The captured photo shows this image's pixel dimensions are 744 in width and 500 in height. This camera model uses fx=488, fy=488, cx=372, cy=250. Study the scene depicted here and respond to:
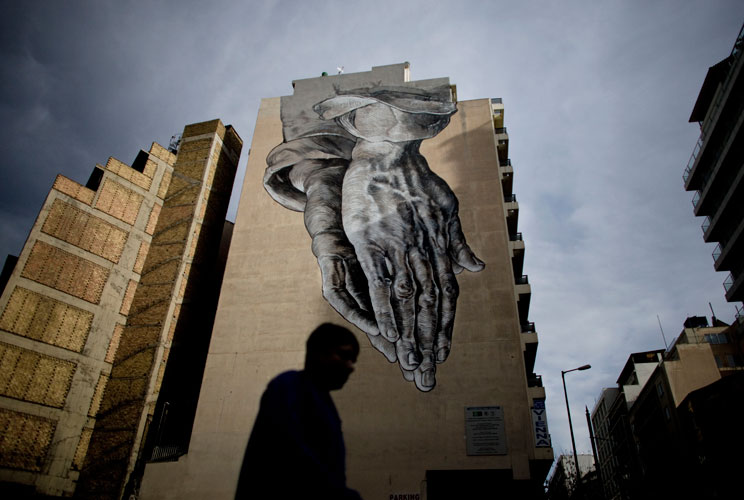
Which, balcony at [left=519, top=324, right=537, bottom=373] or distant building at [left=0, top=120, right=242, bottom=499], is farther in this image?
distant building at [left=0, top=120, right=242, bottom=499]

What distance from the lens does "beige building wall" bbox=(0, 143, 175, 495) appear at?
20516 mm

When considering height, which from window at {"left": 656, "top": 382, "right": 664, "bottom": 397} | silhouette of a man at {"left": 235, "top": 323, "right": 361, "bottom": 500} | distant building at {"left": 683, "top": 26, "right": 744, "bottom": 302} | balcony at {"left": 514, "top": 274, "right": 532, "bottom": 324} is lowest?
silhouette of a man at {"left": 235, "top": 323, "right": 361, "bottom": 500}

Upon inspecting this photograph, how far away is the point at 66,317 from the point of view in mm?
23062

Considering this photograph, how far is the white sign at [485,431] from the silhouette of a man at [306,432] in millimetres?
4750

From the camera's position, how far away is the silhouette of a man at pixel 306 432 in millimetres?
14578

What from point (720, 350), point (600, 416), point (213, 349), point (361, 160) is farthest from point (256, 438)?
point (600, 416)

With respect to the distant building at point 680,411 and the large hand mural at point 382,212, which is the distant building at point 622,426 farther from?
the large hand mural at point 382,212

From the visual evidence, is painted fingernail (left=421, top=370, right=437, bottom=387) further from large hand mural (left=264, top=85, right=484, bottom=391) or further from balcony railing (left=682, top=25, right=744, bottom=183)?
balcony railing (left=682, top=25, right=744, bottom=183)

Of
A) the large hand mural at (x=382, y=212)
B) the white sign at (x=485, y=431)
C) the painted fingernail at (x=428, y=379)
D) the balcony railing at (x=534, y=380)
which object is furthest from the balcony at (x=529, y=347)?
the painted fingernail at (x=428, y=379)

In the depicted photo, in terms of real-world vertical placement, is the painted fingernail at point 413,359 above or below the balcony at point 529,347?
below

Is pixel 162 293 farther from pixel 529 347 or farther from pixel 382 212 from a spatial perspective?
pixel 529 347

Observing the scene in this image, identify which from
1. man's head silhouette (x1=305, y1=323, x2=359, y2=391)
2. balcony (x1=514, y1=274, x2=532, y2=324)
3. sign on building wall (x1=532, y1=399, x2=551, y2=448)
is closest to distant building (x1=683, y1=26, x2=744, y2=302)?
balcony (x1=514, y1=274, x2=532, y2=324)

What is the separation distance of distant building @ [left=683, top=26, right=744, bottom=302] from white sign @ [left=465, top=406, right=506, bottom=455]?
981 inches

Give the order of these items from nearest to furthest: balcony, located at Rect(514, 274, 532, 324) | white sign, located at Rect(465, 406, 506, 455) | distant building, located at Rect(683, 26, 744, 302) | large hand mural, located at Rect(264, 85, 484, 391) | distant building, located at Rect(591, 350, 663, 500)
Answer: white sign, located at Rect(465, 406, 506, 455) < large hand mural, located at Rect(264, 85, 484, 391) < balcony, located at Rect(514, 274, 532, 324) < distant building, located at Rect(683, 26, 744, 302) < distant building, located at Rect(591, 350, 663, 500)
